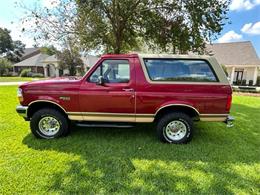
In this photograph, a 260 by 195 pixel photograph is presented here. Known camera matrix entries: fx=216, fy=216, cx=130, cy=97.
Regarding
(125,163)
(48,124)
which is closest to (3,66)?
(48,124)

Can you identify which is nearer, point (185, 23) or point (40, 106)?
point (40, 106)

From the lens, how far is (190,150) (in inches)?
191

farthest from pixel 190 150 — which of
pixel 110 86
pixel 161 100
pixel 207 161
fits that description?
pixel 110 86

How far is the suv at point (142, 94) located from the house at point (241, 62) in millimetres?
25135

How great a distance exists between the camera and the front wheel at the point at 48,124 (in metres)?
5.23

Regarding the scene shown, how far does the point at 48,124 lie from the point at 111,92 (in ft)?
5.91

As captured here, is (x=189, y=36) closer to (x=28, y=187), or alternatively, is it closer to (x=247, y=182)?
(x=247, y=182)

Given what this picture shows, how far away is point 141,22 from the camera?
36.2 feet

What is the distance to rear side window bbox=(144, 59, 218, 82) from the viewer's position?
5.02 m

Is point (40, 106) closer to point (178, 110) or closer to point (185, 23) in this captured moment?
point (178, 110)

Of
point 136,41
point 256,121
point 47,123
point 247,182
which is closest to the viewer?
point 247,182

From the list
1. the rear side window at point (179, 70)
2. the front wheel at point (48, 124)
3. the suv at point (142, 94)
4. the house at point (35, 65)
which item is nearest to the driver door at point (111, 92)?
the suv at point (142, 94)

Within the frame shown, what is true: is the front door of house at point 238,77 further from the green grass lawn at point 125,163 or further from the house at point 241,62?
the green grass lawn at point 125,163

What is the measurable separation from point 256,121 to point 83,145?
6352 millimetres
